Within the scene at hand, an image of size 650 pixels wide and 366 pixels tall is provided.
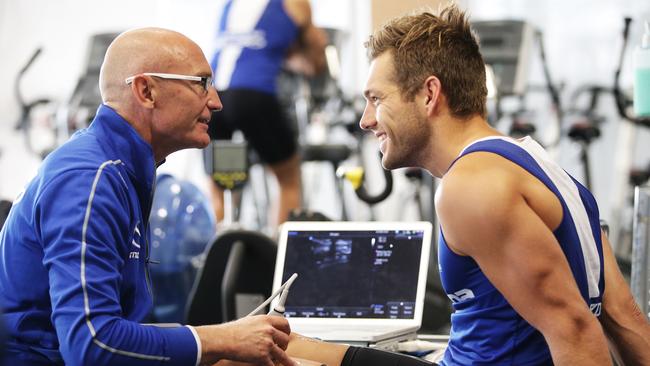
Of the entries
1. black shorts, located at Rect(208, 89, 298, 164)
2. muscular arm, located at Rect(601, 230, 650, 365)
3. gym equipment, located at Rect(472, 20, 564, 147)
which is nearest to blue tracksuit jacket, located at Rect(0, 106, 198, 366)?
muscular arm, located at Rect(601, 230, 650, 365)

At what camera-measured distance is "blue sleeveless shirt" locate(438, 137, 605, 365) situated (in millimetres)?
1885

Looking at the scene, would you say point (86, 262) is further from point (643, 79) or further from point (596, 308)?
point (643, 79)

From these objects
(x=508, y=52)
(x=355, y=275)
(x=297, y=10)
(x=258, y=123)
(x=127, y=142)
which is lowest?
(x=355, y=275)

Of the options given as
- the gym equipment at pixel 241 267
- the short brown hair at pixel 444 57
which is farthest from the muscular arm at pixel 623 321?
the gym equipment at pixel 241 267

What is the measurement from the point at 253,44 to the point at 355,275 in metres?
2.36

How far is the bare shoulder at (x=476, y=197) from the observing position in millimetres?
1782

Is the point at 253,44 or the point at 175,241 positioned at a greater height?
the point at 253,44

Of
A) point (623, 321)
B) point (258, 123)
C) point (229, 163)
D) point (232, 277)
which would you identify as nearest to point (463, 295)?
point (623, 321)

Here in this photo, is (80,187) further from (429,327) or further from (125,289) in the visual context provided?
(429,327)

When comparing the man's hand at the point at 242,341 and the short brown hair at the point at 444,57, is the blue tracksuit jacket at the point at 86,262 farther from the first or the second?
the short brown hair at the point at 444,57

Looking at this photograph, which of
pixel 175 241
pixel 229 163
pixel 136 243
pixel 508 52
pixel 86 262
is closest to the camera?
pixel 86 262

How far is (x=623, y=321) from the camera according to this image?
6.95 ft

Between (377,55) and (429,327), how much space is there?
5.07 ft

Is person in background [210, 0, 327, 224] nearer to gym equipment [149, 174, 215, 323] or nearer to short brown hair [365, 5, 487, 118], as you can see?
gym equipment [149, 174, 215, 323]
